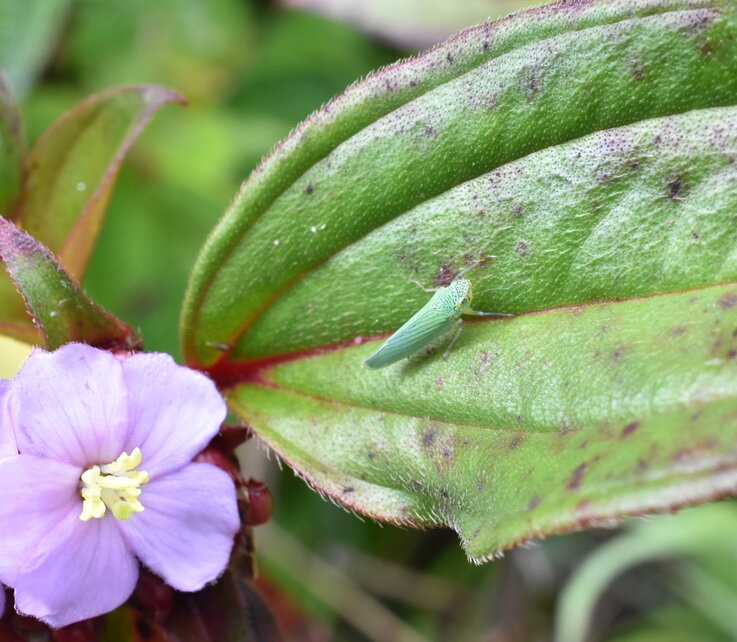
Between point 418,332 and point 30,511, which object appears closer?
point 30,511

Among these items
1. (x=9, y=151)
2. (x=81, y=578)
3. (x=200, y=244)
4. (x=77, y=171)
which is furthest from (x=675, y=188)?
(x=200, y=244)

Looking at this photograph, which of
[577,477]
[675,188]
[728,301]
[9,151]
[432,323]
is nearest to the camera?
[577,477]

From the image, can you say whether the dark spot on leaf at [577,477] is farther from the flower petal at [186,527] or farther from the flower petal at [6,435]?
the flower petal at [6,435]

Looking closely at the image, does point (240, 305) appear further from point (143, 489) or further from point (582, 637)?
point (582, 637)

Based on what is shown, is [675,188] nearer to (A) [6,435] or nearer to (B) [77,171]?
(A) [6,435]

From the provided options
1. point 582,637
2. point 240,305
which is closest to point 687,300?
point 240,305

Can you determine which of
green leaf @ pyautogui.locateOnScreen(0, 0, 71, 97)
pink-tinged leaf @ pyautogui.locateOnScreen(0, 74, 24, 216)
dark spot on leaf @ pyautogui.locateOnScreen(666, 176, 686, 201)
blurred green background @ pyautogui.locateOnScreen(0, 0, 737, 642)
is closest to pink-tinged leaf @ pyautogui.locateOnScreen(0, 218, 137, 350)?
pink-tinged leaf @ pyautogui.locateOnScreen(0, 74, 24, 216)
